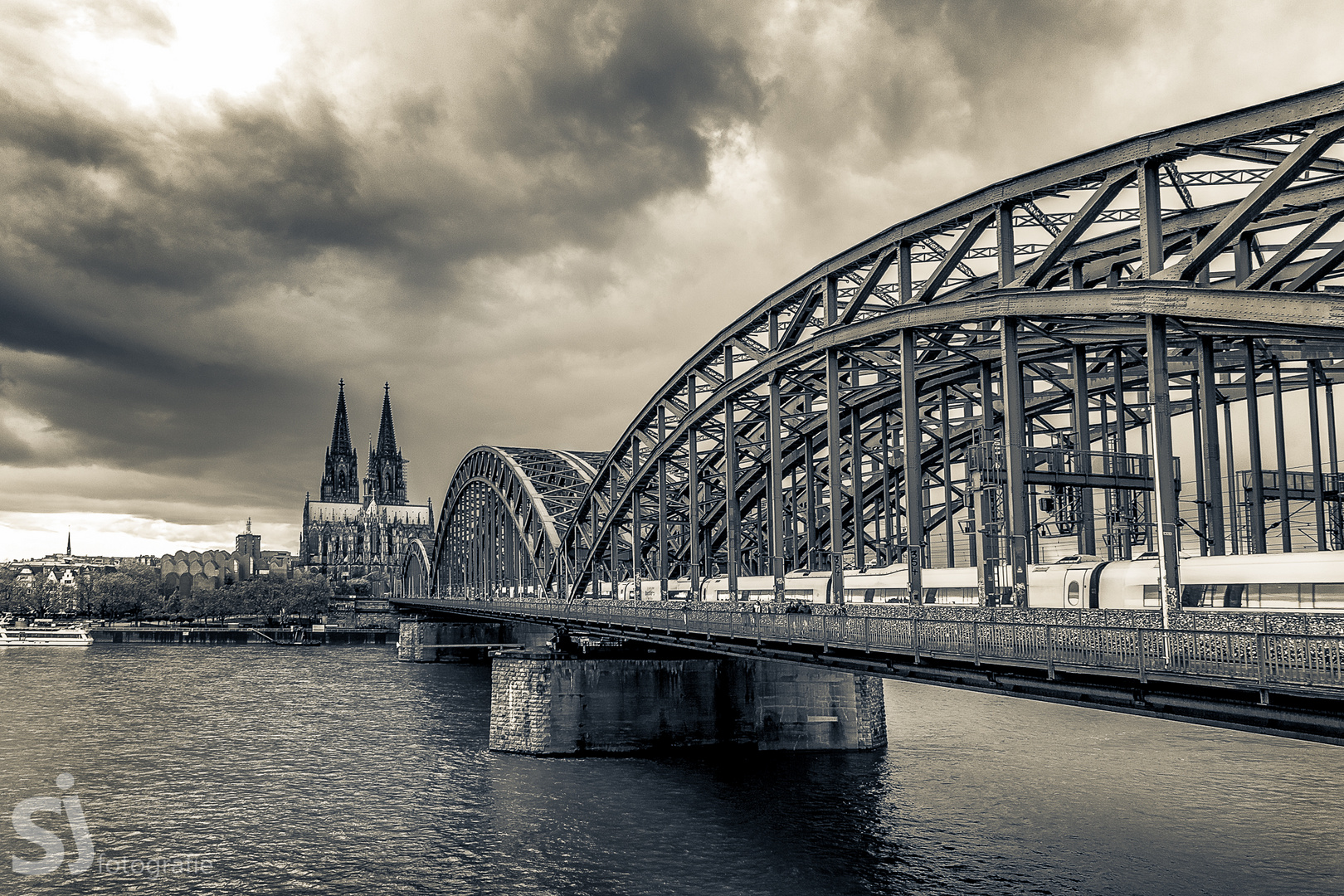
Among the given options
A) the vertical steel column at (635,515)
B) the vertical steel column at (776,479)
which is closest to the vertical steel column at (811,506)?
the vertical steel column at (776,479)

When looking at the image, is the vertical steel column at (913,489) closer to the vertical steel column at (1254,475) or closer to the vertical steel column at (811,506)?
the vertical steel column at (1254,475)

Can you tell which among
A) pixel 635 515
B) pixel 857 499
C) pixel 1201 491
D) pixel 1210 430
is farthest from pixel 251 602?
pixel 1210 430

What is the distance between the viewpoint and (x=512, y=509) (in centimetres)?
9900

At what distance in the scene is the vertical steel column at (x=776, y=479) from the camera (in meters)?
40.6

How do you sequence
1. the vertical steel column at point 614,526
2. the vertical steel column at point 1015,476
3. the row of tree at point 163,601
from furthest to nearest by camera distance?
the row of tree at point 163,601 → the vertical steel column at point 614,526 → the vertical steel column at point 1015,476

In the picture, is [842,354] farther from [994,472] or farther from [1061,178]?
[1061,178]

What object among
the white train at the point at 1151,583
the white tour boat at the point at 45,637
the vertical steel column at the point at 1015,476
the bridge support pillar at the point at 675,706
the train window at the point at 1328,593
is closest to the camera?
the train window at the point at 1328,593

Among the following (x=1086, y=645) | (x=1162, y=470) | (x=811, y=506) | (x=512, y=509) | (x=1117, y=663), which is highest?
(x=512, y=509)

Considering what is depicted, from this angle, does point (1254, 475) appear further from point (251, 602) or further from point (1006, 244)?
point (251, 602)

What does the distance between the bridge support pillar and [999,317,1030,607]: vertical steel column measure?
56.5ft

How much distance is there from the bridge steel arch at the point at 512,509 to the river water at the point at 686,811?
37.8 m

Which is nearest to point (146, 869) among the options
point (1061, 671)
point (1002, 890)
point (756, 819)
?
point (756, 819)

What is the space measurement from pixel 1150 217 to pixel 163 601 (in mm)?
189075

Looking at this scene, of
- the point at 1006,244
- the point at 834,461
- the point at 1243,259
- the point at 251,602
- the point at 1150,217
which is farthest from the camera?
the point at 251,602
